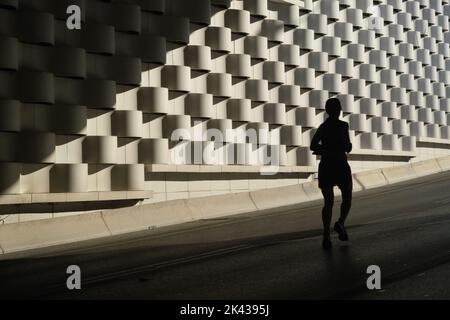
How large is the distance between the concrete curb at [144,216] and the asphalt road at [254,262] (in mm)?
486

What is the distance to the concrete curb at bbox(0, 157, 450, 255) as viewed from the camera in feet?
40.9

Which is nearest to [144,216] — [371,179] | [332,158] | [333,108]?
[332,158]

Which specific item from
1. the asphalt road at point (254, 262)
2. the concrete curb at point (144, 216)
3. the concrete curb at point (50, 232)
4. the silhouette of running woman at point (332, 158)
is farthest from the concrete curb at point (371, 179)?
the silhouette of running woman at point (332, 158)

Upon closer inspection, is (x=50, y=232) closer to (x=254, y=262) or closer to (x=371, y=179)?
(x=254, y=262)

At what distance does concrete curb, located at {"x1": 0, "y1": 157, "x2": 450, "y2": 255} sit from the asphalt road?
1.59 ft

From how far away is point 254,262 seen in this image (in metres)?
9.32

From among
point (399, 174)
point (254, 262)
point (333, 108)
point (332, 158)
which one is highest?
point (399, 174)

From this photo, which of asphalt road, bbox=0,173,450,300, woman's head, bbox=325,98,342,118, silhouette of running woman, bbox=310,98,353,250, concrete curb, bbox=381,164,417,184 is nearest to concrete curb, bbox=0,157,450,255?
asphalt road, bbox=0,173,450,300

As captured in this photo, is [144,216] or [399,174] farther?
[399,174]

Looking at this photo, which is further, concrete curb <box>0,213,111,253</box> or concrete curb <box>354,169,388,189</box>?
concrete curb <box>354,169,388,189</box>

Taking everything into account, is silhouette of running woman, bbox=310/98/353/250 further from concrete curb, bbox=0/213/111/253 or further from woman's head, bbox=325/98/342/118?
concrete curb, bbox=0/213/111/253

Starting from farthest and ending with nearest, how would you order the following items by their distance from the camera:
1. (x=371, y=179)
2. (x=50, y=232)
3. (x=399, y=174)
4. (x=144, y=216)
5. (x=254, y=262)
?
(x=399, y=174) → (x=371, y=179) → (x=144, y=216) → (x=50, y=232) → (x=254, y=262)

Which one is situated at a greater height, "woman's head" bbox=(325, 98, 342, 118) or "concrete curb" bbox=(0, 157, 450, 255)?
"woman's head" bbox=(325, 98, 342, 118)

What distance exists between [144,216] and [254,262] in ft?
18.4
